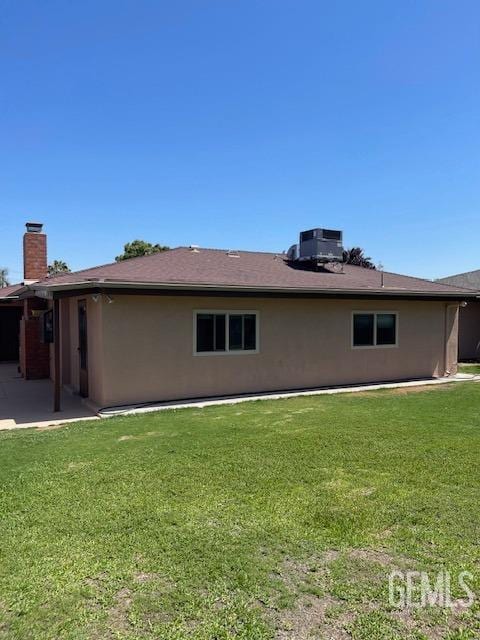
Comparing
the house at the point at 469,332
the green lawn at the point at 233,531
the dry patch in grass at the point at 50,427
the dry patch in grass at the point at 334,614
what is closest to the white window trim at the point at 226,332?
the dry patch in grass at the point at 50,427

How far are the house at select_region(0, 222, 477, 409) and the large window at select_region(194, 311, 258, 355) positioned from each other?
0.02 m

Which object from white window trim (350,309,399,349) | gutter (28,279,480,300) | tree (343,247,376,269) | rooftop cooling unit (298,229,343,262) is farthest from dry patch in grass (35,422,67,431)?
tree (343,247,376,269)

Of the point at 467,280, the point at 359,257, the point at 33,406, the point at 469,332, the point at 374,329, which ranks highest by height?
the point at 359,257

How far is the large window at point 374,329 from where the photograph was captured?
1310 centimetres

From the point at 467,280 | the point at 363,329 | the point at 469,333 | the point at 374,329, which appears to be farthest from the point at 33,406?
the point at 467,280

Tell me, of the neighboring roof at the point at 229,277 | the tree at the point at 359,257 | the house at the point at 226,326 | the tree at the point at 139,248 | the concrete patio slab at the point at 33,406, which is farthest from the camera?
the tree at the point at 139,248

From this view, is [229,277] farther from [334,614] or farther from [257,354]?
[334,614]

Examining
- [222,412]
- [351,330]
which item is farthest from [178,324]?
[351,330]

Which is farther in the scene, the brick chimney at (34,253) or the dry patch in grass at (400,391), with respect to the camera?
the brick chimney at (34,253)

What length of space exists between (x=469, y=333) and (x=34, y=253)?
17.2m

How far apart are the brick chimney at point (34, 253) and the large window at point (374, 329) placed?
1017 centimetres

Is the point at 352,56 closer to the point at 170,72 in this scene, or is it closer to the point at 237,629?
the point at 170,72

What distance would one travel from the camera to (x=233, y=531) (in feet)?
12.8

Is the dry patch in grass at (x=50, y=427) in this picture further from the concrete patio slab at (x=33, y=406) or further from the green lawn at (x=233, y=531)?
the green lawn at (x=233, y=531)
